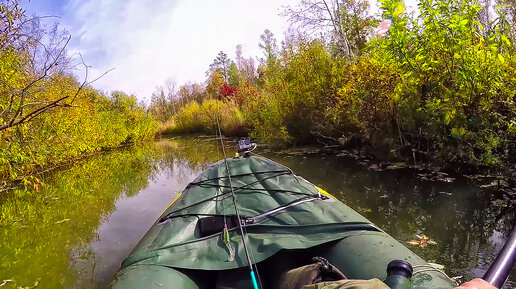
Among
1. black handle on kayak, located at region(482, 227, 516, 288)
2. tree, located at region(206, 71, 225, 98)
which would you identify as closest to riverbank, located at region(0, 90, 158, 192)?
black handle on kayak, located at region(482, 227, 516, 288)

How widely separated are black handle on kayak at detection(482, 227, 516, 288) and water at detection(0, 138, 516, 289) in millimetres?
2442

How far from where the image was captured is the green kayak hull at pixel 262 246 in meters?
1.85

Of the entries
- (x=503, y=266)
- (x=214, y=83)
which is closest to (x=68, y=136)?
(x=503, y=266)

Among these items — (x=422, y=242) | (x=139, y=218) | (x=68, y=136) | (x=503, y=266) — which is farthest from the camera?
(x=68, y=136)

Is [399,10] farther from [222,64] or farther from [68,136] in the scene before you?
[222,64]

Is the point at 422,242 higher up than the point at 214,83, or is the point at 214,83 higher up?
the point at 214,83

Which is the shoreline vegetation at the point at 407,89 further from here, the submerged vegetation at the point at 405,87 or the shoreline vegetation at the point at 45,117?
the shoreline vegetation at the point at 45,117

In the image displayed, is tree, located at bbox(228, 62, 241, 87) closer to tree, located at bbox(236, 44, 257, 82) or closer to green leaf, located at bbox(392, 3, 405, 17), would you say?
tree, located at bbox(236, 44, 257, 82)

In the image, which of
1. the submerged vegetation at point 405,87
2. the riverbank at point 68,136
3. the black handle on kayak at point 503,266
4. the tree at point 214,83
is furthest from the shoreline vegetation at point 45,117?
the tree at point 214,83

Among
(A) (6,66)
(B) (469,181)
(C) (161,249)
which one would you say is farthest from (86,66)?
(B) (469,181)

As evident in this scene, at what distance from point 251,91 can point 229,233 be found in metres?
16.9

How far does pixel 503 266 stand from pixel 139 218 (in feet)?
17.4

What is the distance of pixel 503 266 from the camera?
2.47ft

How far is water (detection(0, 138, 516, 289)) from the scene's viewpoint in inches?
137
